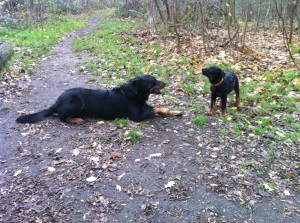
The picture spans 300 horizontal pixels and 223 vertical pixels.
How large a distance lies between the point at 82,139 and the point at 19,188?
1449 millimetres

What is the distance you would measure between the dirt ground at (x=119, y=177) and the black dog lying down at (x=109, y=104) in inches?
7.0

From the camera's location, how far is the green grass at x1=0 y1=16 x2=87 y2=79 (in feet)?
36.3

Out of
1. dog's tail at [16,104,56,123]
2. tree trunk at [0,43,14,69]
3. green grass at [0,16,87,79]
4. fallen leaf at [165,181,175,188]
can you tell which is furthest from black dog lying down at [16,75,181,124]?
tree trunk at [0,43,14,69]

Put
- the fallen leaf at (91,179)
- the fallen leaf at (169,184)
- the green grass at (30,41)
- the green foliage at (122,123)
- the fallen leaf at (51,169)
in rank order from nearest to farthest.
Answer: the fallen leaf at (169,184) < the fallen leaf at (91,179) < the fallen leaf at (51,169) < the green foliage at (122,123) < the green grass at (30,41)

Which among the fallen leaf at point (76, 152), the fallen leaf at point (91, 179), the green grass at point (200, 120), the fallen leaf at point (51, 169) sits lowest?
the green grass at point (200, 120)

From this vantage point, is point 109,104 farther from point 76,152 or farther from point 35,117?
point 35,117

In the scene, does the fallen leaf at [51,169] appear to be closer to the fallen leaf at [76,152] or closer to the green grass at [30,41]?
the fallen leaf at [76,152]

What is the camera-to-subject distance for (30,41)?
1418cm

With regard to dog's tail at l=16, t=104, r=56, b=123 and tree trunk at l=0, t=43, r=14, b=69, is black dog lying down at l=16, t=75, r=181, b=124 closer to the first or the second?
dog's tail at l=16, t=104, r=56, b=123

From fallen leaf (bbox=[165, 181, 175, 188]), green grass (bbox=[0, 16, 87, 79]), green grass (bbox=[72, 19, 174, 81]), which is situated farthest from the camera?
green grass (bbox=[0, 16, 87, 79])

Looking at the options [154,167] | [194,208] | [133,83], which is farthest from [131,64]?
[194,208]

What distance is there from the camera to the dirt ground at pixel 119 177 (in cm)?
368

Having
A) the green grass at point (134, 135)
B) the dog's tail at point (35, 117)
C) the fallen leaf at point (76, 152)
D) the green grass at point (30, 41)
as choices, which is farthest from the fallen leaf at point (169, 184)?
the green grass at point (30, 41)

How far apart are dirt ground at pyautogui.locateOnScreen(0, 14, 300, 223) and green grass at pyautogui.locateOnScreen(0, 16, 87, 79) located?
474cm
